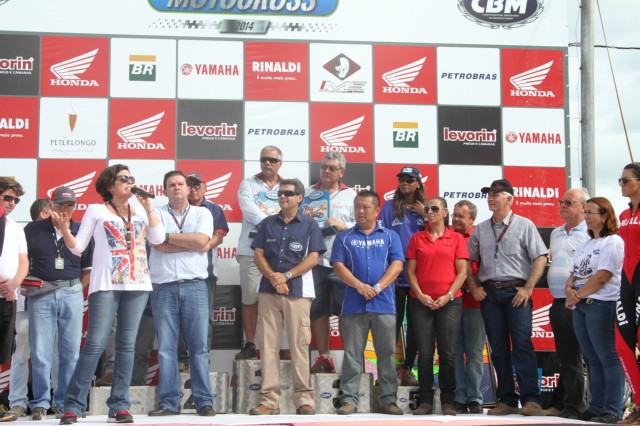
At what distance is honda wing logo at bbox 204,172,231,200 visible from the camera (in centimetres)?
646

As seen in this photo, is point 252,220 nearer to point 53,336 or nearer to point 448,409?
point 53,336

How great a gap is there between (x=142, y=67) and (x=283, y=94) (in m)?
1.16

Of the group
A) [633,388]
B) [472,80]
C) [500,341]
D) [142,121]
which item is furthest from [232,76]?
[633,388]

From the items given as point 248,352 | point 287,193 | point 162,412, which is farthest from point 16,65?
Result: point 162,412

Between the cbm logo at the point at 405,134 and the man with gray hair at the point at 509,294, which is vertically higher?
the cbm logo at the point at 405,134

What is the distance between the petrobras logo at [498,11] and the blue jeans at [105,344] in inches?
147

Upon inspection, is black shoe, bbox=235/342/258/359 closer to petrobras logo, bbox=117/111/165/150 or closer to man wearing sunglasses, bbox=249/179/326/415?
man wearing sunglasses, bbox=249/179/326/415

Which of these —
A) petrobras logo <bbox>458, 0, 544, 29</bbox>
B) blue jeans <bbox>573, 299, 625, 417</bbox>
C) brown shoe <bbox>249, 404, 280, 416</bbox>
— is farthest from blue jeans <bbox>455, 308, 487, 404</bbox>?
petrobras logo <bbox>458, 0, 544, 29</bbox>

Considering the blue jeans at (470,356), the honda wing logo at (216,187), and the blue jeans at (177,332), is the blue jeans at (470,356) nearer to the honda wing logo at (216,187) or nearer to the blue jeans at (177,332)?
the blue jeans at (177,332)

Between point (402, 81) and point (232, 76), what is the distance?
4.63 feet

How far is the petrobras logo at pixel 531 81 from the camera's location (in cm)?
673

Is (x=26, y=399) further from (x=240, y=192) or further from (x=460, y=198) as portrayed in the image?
(x=460, y=198)

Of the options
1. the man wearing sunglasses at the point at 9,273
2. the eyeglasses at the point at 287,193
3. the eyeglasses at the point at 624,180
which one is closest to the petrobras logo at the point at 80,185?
the man wearing sunglasses at the point at 9,273

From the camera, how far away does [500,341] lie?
5.52 meters
